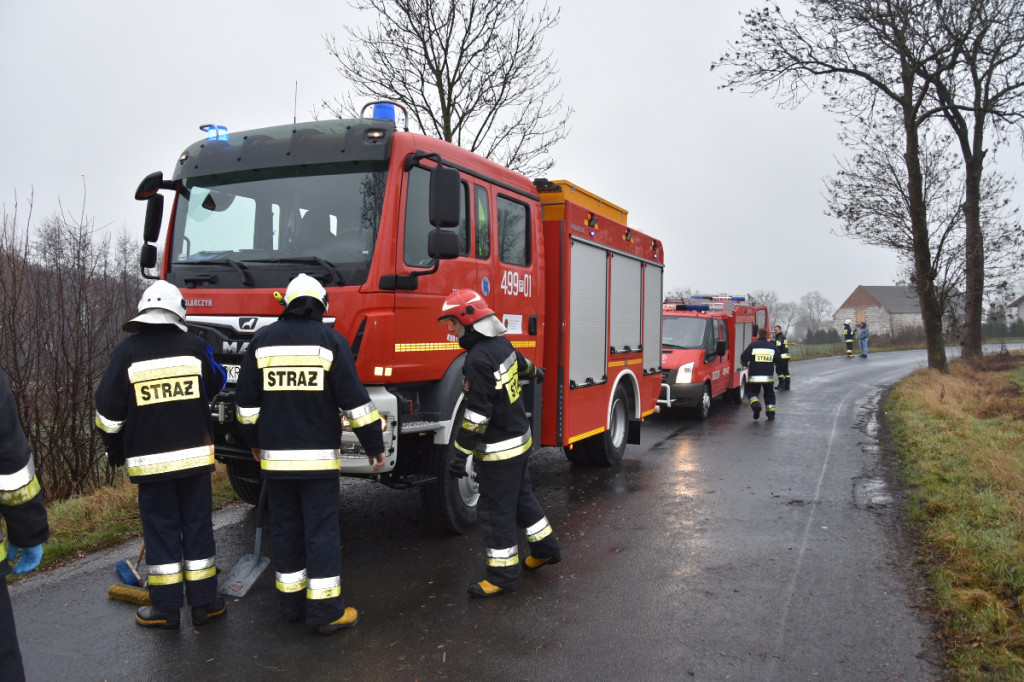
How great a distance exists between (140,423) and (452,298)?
1.84 meters

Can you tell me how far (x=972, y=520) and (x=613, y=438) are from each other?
151 inches

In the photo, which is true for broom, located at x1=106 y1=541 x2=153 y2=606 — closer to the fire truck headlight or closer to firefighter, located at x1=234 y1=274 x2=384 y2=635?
firefighter, located at x1=234 y1=274 x2=384 y2=635

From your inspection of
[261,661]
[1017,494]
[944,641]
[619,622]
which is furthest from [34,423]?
[1017,494]

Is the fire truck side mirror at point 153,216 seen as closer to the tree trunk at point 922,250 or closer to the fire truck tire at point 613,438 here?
the fire truck tire at point 613,438

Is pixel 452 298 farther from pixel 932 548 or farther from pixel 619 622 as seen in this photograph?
pixel 932 548

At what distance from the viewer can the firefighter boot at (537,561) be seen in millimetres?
4825

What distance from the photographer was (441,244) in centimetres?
462

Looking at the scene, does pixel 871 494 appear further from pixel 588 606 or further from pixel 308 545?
pixel 308 545

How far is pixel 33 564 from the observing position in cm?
270

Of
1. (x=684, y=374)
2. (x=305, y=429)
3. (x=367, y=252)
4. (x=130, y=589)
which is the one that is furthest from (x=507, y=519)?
(x=684, y=374)

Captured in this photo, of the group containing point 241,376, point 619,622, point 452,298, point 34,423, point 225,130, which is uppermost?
point 225,130

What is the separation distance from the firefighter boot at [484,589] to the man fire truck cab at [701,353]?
7.04 m

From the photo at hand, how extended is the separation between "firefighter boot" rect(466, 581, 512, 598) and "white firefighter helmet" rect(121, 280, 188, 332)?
226 centimetres

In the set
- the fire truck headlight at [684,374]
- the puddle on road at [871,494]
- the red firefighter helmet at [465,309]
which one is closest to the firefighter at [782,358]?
the fire truck headlight at [684,374]
